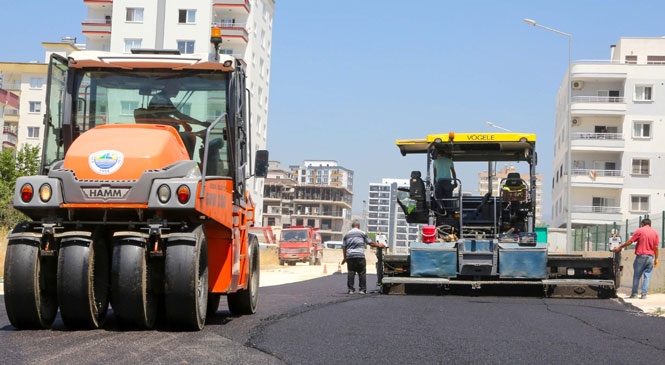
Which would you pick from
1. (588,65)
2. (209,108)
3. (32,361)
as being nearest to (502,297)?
(209,108)

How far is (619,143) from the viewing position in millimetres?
60125

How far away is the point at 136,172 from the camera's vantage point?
8273 millimetres

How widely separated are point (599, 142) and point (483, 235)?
153 feet

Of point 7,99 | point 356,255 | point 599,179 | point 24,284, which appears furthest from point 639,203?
point 24,284

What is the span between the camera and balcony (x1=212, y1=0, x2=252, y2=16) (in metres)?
62.9

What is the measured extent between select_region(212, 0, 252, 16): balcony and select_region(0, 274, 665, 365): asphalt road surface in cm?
5259

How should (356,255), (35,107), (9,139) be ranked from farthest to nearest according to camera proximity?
1. (35,107)
2. (9,139)
3. (356,255)

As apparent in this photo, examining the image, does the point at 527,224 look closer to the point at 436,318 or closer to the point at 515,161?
the point at 515,161

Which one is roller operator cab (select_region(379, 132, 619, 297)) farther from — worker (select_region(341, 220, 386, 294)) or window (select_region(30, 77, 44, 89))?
window (select_region(30, 77, 44, 89))

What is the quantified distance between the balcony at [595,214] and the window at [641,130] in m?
4.97

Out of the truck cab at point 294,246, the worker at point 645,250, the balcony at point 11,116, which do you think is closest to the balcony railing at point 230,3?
the truck cab at point 294,246

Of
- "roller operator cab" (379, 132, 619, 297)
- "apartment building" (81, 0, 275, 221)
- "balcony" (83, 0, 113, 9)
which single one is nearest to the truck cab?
"apartment building" (81, 0, 275, 221)

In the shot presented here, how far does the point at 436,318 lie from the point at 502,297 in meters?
5.14

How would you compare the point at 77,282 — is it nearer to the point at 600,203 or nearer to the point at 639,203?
the point at 639,203
